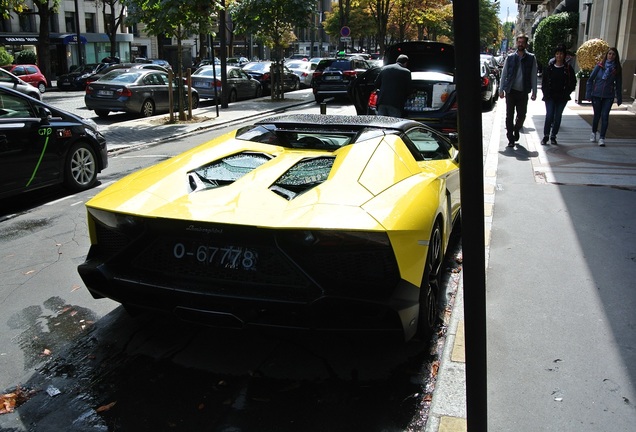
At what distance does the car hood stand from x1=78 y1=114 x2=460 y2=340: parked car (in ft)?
0.04

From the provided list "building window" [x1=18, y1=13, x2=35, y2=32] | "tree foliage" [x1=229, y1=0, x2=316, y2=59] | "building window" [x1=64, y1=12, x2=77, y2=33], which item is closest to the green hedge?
"tree foliage" [x1=229, y1=0, x2=316, y2=59]

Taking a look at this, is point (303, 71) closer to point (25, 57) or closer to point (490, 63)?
point (490, 63)

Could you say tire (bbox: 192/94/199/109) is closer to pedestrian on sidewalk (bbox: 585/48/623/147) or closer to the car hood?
pedestrian on sidewalk (bbox: 585/48/623/147)

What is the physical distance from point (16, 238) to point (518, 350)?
5192 mm

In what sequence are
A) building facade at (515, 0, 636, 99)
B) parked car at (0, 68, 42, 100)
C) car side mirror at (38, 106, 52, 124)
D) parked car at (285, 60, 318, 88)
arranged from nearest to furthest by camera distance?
car side mirror at (38, 106, 52, 124) → parked car at (0, 68, 42, 100) → building facade at (515, 0, 636, 99) → parked car at (285, 60, 318, 88)

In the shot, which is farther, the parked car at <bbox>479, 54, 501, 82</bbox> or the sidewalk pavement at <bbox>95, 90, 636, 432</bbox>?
the parked car at <bbox>479, 54, 501, 82</bbox>

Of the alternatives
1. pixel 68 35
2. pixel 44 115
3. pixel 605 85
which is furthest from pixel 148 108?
pixel 68 35

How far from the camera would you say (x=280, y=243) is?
11.1ft

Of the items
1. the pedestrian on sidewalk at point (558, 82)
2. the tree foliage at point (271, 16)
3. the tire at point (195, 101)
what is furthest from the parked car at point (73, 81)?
the pedestrian on sidewalk at point (558, 82)

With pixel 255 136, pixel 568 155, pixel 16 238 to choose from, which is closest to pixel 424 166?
pixel 255 136

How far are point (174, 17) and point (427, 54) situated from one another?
7.93 meters

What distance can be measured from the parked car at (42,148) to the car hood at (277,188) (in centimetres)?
380

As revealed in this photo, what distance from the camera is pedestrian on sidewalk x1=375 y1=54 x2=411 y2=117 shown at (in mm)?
10359

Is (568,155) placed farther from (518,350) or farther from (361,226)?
(361,226)
